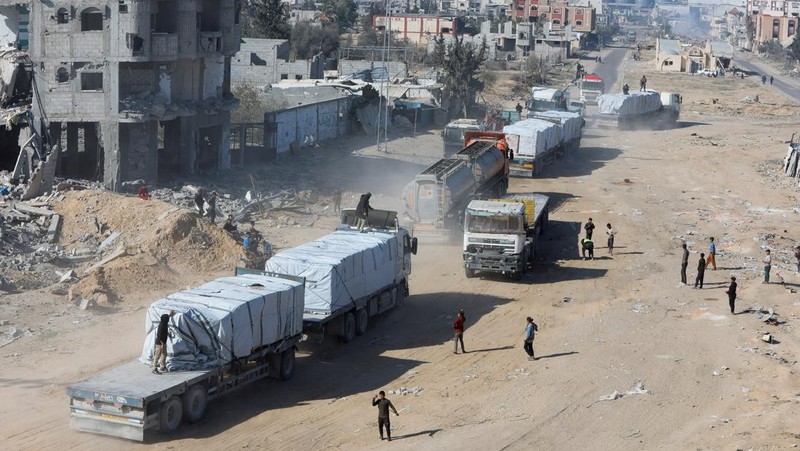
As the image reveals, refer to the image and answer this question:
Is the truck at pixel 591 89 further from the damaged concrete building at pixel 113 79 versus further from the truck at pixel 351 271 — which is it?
the truck at pixel 351 271

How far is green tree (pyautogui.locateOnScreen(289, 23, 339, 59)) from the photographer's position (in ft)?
361

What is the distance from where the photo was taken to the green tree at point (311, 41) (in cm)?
11012

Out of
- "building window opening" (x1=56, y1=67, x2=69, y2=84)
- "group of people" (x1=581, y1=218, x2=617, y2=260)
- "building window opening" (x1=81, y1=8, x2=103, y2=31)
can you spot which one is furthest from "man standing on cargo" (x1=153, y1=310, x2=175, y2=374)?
"building window opening" (x1=81, y1=8, x2=103, y2=31)

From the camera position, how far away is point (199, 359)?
72.7 ft

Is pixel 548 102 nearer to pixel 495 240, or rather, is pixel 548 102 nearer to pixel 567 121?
Result: pixel 567 121

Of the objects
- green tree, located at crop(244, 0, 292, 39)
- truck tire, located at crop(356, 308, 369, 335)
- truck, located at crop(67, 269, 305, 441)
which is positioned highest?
green tree, located at crop(244, 0, 292, 39)

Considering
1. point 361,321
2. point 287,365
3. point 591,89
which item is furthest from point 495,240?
point 591,89

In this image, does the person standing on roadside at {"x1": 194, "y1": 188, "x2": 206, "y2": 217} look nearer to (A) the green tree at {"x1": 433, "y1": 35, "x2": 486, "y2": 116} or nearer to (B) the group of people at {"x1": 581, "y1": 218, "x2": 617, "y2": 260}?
(B) the group of people at {"x1": 581, "y1": 218, "x2": 617, "y2": 260}

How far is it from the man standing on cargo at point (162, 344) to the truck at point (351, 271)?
502 centimetres

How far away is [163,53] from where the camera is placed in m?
44.1

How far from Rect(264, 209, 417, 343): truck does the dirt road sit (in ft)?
2.25

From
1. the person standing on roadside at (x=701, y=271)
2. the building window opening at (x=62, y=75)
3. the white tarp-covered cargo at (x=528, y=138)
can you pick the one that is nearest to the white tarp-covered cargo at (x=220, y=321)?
the person standing on roadside at (x=701, y=271)

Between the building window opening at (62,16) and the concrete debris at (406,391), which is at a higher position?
the building window opening at (62,16)

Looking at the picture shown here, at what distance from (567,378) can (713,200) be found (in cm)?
2881
